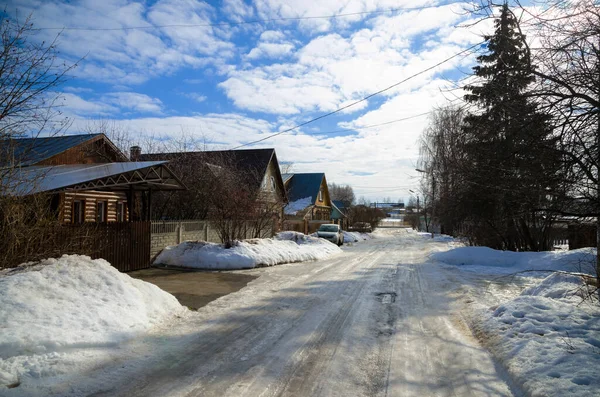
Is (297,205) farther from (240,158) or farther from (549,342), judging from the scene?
(549,342)

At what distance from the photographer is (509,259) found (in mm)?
15688

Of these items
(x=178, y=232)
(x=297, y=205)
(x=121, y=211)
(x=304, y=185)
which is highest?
(x=304, y=185)

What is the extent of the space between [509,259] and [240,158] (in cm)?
2306

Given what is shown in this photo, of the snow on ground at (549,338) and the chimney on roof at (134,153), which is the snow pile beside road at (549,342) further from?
the chimney on roof at (134,153)

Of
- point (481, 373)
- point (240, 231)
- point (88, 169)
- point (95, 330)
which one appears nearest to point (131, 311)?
point (95, 330)

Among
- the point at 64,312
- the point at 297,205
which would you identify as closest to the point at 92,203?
the point at 64,312

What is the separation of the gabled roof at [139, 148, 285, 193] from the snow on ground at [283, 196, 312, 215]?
4.94m

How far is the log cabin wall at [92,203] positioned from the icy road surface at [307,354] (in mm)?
11313

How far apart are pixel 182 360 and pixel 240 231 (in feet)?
42.9

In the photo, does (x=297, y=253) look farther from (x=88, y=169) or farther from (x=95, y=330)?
(x=95, y=330)

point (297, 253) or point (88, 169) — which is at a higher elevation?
point (88, 169)

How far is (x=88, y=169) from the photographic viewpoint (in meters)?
13.9

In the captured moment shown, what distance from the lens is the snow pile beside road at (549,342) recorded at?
4057mm

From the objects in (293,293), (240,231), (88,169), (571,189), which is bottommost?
(293,293)
